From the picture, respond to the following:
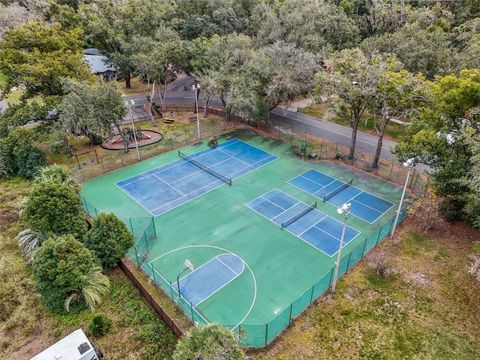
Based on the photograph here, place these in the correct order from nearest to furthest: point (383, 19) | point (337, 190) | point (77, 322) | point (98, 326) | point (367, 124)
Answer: point (98, 326) < point (77, 322) < point (337, 190) < point (367, 124) < point (383, 19)

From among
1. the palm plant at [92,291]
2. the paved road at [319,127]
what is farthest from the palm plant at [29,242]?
the paved road at [319,127]

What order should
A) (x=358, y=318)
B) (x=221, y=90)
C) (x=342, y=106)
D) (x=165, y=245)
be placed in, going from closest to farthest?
(x=358, y=318)
(x=165, y=245)
(x=342, y=106)
(x=221, y=90)

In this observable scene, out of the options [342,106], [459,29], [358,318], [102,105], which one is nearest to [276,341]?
[358,318]

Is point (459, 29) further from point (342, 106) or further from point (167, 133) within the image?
point (167, 133)

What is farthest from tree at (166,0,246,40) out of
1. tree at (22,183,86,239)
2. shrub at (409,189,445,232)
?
shrub at (409,189,445,232)

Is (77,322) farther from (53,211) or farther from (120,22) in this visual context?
(120,22)

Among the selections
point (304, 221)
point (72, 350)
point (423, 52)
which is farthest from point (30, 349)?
point (423, 52)

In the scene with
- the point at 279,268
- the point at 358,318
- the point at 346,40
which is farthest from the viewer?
the point at 346,40
